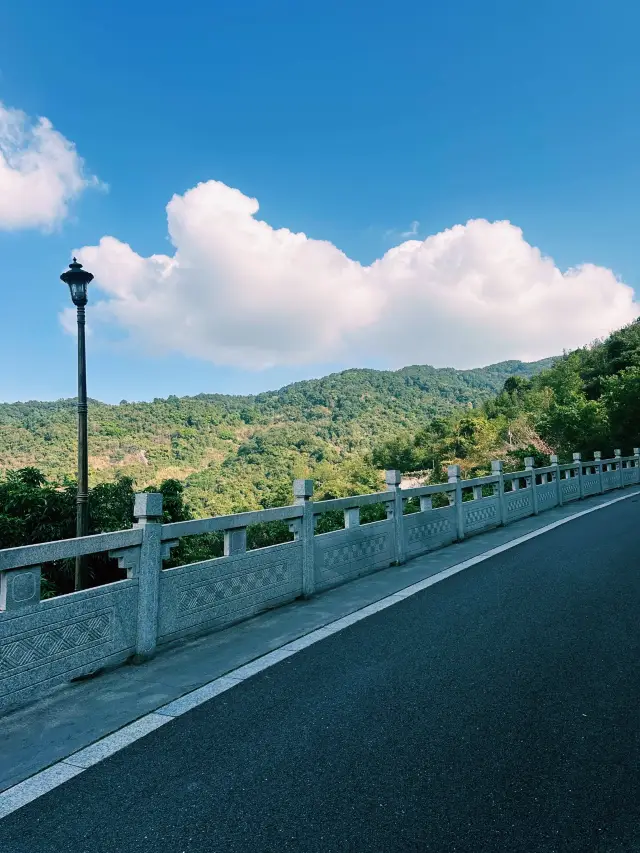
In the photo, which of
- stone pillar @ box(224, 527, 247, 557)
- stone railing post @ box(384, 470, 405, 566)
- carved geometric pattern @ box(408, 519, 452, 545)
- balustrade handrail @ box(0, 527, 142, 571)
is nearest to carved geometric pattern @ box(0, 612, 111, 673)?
balustrade handrail @ box(0, 527, 142, 571)

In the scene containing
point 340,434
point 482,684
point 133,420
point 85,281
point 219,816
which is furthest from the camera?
point 340,434

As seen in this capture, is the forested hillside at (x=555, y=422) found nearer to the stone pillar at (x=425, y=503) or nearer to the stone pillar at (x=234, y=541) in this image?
the stone pillar at (x=425, y=503)

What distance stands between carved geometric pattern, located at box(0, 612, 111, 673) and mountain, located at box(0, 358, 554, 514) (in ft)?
118

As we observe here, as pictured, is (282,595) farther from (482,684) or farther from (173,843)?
(173,843)

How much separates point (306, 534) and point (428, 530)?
337cm

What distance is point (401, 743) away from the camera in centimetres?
279

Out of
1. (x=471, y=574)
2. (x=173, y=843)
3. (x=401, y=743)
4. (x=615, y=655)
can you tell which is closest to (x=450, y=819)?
(x=401, y=743)

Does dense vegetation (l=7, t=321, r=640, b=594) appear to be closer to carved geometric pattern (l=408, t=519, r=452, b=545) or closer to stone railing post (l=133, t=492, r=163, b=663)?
carved geometric pattern (l=408, t=519, r=452, b=545)

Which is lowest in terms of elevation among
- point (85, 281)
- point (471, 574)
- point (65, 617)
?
point (471, 574)

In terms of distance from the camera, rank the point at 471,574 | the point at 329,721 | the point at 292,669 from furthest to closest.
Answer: the point at 471,574
the point at 292,669
the point at 329,721

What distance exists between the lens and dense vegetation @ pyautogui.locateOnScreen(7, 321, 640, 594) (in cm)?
1364

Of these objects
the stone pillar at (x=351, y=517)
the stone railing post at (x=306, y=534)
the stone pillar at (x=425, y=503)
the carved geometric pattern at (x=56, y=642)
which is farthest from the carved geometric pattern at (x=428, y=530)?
the carved geometric pattern at (x=56, y=642)

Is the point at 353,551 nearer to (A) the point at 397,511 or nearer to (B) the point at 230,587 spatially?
(A) the point at 397,511

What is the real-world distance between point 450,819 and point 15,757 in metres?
2.11
